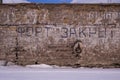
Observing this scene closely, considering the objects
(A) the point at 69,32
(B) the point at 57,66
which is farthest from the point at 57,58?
(A) the point at 69,32

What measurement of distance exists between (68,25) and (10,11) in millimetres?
1508

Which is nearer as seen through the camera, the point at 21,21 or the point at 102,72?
the point at 102,72

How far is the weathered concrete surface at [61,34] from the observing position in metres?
7.31

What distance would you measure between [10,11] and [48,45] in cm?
129

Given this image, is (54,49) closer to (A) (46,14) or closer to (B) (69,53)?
(B) (69,53)

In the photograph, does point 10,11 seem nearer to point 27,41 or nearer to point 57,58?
point 27,41

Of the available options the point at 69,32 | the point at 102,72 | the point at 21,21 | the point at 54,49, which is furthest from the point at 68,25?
the point at 102,72

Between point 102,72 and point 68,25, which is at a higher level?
point 68,25

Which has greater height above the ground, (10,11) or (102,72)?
(10,11)

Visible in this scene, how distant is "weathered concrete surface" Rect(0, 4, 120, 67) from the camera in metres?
7.31

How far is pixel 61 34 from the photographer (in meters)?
7.40

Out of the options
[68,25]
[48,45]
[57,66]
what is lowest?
[57,66]

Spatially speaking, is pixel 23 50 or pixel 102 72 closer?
pixel 102 72

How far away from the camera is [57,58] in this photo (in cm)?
743
